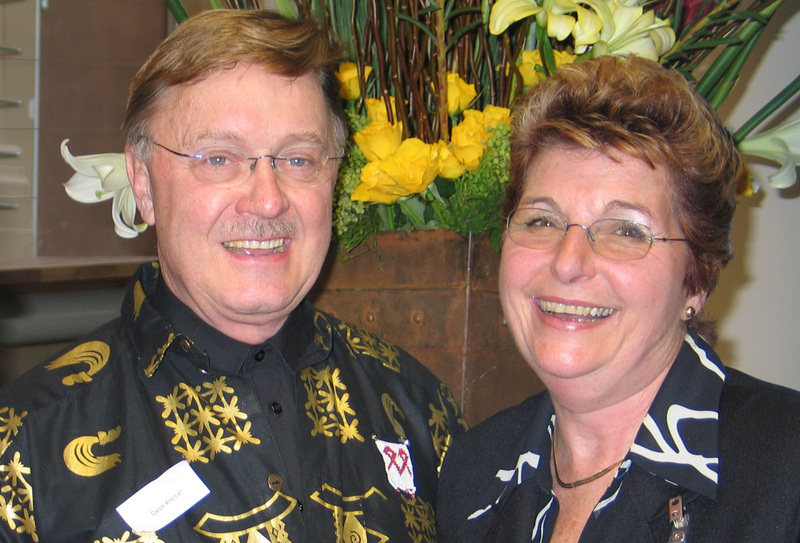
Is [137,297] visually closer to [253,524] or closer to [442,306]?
[253,524]

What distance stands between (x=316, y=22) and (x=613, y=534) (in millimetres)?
1019

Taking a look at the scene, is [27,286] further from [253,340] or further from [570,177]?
[570,177]

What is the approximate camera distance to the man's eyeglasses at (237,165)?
4.75 feet

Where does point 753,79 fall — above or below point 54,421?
above

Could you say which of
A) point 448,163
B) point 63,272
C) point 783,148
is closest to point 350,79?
point 448,163

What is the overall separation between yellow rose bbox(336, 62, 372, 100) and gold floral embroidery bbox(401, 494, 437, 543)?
34.5 inches

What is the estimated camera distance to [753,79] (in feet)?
8.21


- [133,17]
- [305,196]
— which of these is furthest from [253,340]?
[133,17]

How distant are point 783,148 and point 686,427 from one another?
2.31 ft

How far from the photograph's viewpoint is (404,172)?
1.72 meters

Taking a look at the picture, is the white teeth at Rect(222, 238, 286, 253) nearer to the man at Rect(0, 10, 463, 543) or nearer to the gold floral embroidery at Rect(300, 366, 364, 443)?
the man at Rect(0, 10, 463, 543)

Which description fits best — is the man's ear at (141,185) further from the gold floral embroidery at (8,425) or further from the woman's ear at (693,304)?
the woman's ear at (693,304)

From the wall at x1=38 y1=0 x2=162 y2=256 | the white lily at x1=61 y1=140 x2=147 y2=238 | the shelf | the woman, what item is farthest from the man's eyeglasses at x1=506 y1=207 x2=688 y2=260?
the wall at x1=38 y1=0 x2=162 y2=256

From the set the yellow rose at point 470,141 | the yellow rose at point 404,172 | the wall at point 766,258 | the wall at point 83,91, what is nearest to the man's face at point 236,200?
the yellow rose at point 404,172
